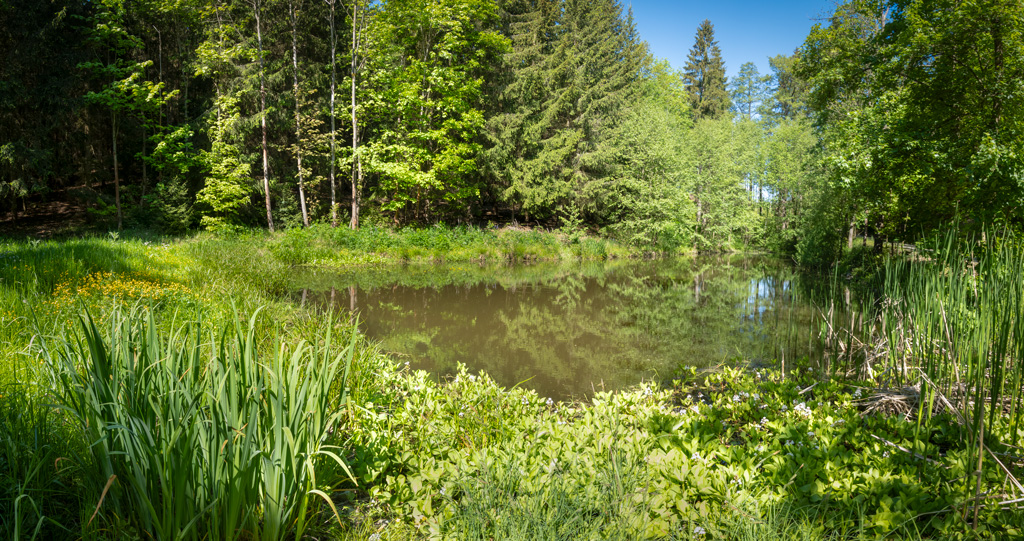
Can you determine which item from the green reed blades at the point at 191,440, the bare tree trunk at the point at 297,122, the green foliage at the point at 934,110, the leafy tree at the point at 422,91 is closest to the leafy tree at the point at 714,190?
the leafy tree at the point at 422,91

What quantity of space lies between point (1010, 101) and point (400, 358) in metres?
9.64

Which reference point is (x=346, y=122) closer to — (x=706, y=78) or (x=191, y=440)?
(x=191, y=440)

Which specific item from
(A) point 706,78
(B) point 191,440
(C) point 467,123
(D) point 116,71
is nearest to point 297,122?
(D) point 116,71

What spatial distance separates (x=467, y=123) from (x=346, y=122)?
6.21 metres

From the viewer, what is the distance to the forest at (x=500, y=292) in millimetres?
1763

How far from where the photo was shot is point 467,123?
1955cm

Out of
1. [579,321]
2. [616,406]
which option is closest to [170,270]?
[579,321]

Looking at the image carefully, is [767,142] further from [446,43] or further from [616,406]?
[616,406]

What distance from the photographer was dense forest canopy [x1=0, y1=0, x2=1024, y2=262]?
813 centimetres

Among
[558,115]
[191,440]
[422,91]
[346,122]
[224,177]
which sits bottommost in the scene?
[191,440]

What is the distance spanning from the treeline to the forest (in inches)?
7.0

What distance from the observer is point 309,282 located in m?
11.4

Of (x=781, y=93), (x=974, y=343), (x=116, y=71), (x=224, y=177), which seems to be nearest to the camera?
(x=974, y=343)

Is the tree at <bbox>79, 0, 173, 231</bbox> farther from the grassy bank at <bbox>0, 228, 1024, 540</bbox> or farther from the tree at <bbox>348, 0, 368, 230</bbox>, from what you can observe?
the grassy bank at <bbox>0, 228, 1024, 540</bbox>
